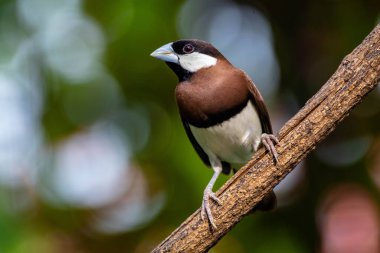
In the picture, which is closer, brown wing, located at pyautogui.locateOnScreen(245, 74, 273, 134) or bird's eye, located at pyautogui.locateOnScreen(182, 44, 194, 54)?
brown wing, located at pyautogui.locateOnScreen(245, 74, 273, 134)

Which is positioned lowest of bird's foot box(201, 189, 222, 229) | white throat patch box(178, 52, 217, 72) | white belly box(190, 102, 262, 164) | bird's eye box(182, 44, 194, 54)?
bird's foot box(201, 189, 222, 229)

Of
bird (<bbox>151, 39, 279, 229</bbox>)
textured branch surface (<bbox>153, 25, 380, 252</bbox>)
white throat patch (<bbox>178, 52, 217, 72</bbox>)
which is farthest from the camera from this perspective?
white throat patch (<bbox>178, 52, 217, 72</bbox>)

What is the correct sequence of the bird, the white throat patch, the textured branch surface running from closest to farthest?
the textured branch surface
the bird
the white throat patch

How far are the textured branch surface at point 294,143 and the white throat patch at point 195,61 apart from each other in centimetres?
84

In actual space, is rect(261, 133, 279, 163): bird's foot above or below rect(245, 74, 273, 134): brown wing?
below

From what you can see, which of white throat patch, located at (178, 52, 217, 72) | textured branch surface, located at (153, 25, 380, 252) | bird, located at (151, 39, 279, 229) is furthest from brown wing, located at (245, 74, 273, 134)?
textured branch surface, located at (153, 25, 380, 252)

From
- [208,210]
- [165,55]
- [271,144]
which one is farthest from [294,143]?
[165,55]

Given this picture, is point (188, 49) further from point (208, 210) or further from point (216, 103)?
point (208, 210)

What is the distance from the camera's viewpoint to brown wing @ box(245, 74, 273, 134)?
386 centimetres

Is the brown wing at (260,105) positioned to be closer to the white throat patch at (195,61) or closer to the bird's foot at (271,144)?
the white throat patch at (195,61)

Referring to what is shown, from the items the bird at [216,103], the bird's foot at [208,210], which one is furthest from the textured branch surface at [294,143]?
the bird at [216,103]

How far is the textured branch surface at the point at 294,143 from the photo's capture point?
10.1 feet

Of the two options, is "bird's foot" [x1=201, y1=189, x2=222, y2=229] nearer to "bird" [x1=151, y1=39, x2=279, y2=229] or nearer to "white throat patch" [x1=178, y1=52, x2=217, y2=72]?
"bird" [x1=151, y1=39, x2=279, y2=229]

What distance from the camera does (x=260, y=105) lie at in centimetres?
389
